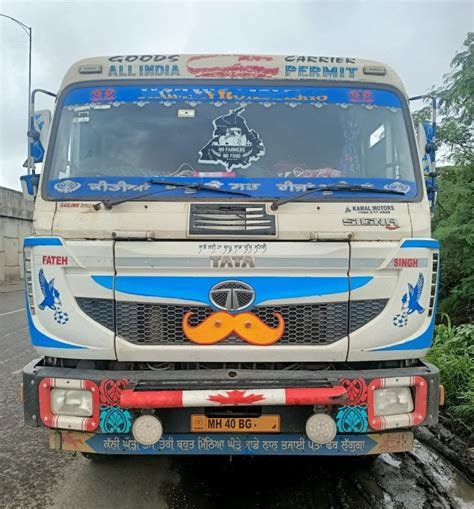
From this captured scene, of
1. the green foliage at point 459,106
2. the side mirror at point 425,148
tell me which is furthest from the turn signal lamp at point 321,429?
the green foliage at point 459,106

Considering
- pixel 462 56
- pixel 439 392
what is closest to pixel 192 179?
pixel 439 392

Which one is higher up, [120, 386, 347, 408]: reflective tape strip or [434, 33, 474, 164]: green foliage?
[434, 33, 474, 164]: green foliage

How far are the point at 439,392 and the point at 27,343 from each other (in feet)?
23.8

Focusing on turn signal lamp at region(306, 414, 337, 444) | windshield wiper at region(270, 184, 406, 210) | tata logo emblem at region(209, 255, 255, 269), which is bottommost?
turn signal lamp at region(306, 414, 337, 444)

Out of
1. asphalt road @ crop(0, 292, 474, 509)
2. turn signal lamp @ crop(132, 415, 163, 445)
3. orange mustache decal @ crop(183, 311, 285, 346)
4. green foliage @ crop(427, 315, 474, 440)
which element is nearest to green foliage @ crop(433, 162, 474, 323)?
green foliage @ crop(427, 315, 474, 440)

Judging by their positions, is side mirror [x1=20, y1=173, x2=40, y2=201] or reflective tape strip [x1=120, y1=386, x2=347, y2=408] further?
side mirror [x1=20, y1=173, x2=40, y2=201]

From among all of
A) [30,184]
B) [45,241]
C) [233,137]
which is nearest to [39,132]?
[30,184]

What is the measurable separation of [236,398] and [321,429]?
20.5 inches

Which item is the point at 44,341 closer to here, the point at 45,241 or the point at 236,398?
the point at 45,241

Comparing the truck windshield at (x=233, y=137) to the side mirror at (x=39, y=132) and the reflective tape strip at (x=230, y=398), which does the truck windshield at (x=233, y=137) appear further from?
the reflective tape strip at (x=230, y=398)

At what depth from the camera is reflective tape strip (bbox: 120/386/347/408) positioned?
109 inches

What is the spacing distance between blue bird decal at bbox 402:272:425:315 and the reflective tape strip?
2.19 feet

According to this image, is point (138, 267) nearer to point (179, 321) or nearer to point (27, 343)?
point (179, 321)

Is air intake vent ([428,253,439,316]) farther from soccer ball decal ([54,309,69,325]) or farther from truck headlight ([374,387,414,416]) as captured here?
soccer ball decal ([54,309,69,325])
